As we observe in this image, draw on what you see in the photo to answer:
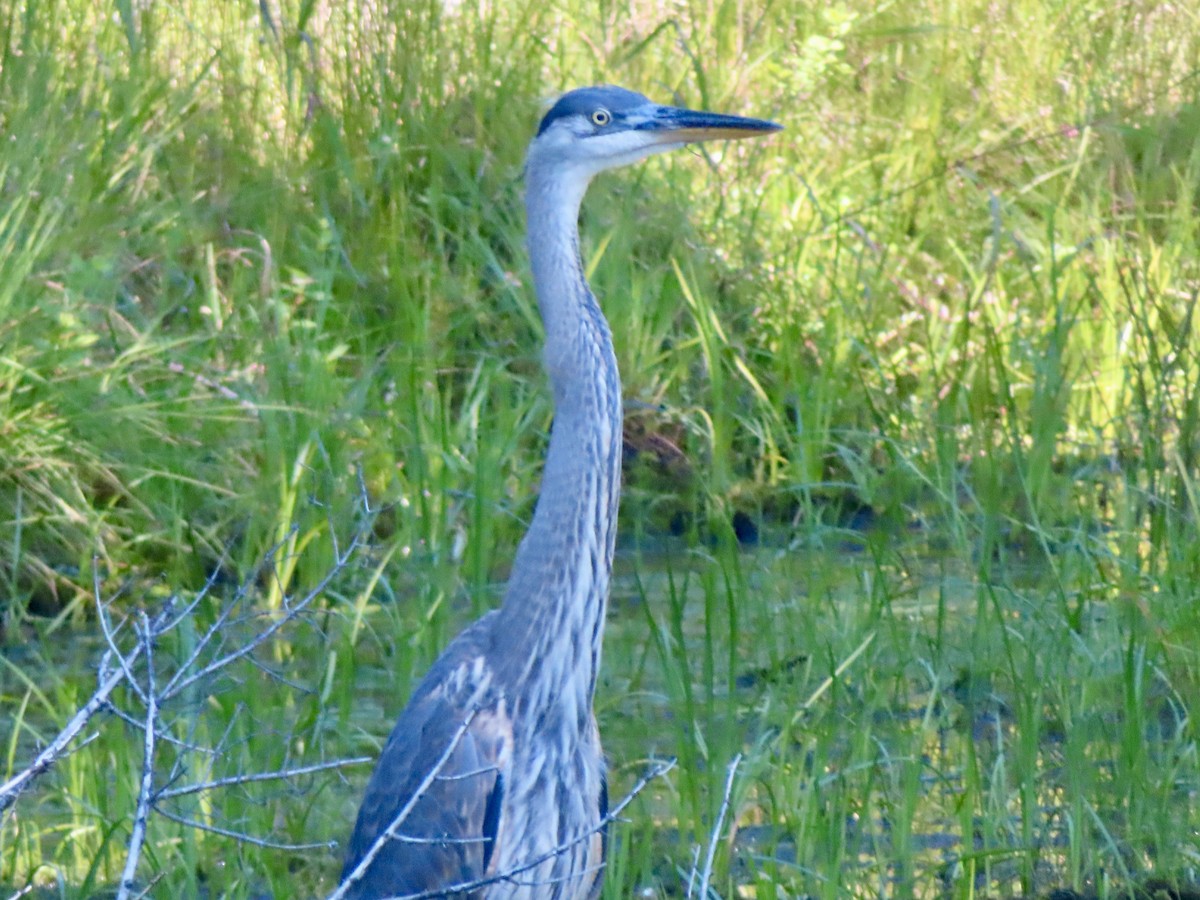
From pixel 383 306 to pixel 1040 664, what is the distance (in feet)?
7.78

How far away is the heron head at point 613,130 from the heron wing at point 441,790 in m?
0.92

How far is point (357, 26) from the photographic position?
596 centimetres

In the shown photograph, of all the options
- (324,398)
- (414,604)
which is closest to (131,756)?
(414,604)

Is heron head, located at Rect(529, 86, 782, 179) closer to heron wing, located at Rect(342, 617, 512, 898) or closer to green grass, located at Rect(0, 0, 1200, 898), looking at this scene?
green grass, located at Rect(0, 0, 1200, 898)

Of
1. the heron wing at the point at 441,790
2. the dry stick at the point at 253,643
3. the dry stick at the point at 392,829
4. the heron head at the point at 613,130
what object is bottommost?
the heron wing at the point at 441,790

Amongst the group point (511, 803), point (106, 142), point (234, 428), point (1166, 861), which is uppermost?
point (106, 142)

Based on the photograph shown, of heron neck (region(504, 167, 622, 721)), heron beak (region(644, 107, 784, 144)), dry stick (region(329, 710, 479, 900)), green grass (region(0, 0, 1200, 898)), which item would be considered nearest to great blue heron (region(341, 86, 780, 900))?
heron neck (region(504, 167, 622, 721))

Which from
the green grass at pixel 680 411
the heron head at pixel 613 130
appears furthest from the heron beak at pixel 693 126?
the green grass at pixel 680 411

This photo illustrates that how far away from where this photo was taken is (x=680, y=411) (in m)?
5.44

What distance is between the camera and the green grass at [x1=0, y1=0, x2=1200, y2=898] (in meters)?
3.53

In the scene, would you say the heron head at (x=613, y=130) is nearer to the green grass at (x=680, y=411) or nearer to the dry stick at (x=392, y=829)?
the green grass at (x=680, y=411)

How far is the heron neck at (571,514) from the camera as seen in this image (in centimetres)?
312

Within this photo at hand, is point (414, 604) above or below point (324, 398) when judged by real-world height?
below

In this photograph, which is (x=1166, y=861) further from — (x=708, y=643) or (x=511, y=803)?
(x=511, y=803)
